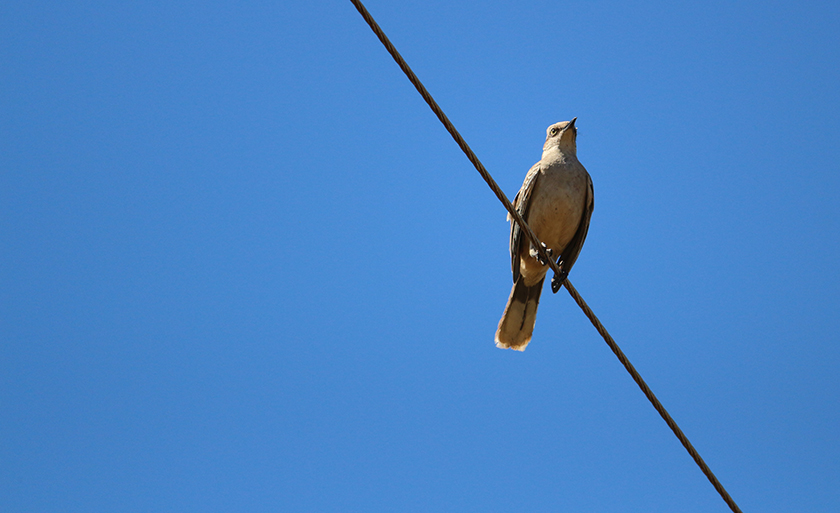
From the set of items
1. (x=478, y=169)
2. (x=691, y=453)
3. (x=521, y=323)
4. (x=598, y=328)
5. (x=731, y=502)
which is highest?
(x=521, y=323)

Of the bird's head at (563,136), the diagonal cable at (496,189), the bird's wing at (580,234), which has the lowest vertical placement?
the diagonal cable at (496,189)

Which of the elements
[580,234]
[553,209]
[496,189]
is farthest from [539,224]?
[496,189]

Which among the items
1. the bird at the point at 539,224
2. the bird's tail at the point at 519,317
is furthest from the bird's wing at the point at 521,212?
the bird's tail at the point at 519,317

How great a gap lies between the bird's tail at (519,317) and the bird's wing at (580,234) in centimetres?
60

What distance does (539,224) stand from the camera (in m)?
7.68

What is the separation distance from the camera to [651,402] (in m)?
3.95

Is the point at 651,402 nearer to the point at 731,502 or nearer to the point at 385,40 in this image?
the point at 731,502

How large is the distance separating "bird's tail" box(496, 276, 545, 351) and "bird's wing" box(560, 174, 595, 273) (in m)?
0.60

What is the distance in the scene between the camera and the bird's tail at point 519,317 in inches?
300

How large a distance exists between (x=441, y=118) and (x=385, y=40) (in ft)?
1.82

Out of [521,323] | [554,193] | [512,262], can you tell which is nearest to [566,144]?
[554,193]

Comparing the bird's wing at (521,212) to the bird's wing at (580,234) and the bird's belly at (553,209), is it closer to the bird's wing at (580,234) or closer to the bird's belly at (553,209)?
the bird's belly at (553,209)

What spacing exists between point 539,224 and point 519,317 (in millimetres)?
1089

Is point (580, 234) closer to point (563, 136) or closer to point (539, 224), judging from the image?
point (539, 224)
